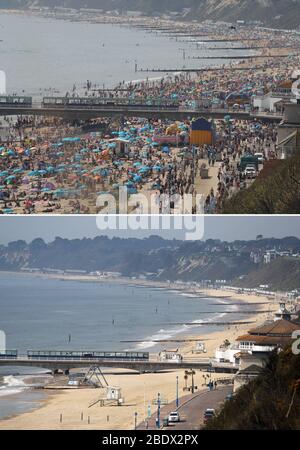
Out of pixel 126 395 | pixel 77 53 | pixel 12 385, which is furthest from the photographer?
pixel 77 53

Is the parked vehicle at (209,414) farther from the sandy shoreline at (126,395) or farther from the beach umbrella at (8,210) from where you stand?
the beach umbrella at (8,210)

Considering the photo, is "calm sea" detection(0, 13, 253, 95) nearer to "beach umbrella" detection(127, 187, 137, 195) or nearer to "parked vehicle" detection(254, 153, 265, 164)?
"parked vehicle" detection(254, 153, 265, 164)

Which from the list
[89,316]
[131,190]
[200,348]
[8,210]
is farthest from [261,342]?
[131,190]

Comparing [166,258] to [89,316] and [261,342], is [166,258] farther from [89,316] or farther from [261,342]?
[261,342]

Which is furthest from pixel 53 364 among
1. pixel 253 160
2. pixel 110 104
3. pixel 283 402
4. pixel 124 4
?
pixel 124 4

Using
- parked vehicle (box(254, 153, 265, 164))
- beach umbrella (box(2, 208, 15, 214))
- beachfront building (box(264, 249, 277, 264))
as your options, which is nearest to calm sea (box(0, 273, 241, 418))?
beachfront building (box(264, 249, 277, 264))

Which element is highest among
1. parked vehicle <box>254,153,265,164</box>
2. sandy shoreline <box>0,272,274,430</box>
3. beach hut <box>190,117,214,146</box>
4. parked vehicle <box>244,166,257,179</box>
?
beach hut <box>190,117,214,146</box>

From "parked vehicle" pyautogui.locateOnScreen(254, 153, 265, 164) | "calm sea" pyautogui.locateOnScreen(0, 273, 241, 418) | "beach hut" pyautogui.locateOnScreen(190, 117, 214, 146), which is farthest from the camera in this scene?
"beach hut" pyautogui.locateOnScreen(190, 117, 214, 146)
